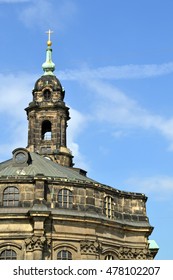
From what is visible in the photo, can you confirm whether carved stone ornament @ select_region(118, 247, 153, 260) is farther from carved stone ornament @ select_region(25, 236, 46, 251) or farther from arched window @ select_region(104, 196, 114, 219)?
carved stone ornament @ select_region(25, 236, 46, 251)

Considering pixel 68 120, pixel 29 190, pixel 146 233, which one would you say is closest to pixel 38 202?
pixel 29 190

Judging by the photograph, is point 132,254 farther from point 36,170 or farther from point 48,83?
point 48,83

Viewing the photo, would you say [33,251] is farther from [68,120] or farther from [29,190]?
[68,120]

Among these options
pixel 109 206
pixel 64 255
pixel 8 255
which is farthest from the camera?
pixel 109 206

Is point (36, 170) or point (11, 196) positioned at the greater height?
point (36, 170)

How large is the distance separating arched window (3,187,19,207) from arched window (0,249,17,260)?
Result: 342 centimetres

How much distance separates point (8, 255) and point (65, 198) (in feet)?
19.6

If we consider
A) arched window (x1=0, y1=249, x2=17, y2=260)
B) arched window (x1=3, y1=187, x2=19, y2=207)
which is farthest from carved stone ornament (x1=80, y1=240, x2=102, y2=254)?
arched window (x1=3, y1=187, x2=19, y2=207)

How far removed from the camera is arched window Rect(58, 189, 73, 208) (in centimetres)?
5050

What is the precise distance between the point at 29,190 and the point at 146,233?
34.2 feet

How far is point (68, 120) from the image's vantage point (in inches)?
2908

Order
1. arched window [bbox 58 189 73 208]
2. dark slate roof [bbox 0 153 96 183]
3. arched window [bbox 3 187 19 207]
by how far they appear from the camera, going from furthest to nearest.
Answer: dark slate roof [bbox 0 153 96 183], arched window [bbox 58 189 73 208], arched window [bbox 3 187 19 207]

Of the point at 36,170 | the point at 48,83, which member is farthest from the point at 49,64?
the point at 36,170

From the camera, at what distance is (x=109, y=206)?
5288cm
